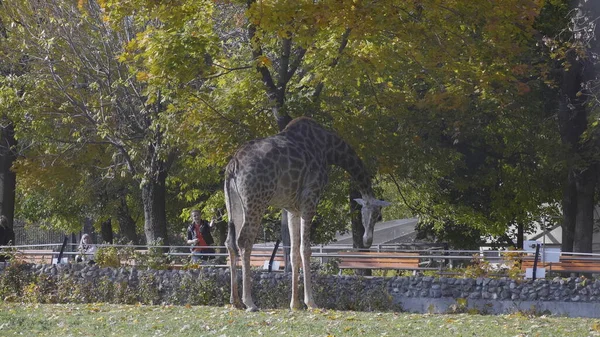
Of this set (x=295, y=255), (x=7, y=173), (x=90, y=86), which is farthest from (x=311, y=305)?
(x=7, y=173)

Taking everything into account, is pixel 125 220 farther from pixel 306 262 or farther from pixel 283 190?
pixel 283 190

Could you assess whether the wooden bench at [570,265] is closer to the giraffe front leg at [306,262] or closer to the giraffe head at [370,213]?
the giraffe head at [370,213]

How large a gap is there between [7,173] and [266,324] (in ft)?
63.3

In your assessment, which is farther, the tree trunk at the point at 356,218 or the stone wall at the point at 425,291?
the tree trunk at the point at 356,218

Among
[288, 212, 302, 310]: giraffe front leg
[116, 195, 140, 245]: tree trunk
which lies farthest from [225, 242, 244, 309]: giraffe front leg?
[116, 195, 140, 245]: tree trunk

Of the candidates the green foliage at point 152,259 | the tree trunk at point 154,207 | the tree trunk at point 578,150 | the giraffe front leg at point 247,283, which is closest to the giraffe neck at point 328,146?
the giraffe front leg at point 247,283

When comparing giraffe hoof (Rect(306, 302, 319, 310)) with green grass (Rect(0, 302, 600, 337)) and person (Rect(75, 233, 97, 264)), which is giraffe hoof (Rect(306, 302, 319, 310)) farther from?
person (Rect(75, 233, 97, 264))

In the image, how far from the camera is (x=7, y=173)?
102 ft

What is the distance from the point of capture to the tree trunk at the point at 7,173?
3048cm

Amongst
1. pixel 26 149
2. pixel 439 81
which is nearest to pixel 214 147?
pixel 439 81

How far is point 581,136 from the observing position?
2494cm

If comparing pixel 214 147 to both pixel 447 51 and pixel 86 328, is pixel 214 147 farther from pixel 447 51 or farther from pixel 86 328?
pixel 86 328

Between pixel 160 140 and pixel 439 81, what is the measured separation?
6891mm

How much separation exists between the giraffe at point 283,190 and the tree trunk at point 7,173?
15219mm
